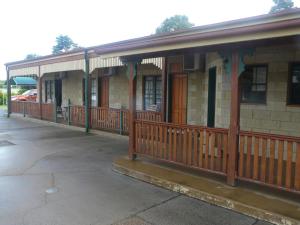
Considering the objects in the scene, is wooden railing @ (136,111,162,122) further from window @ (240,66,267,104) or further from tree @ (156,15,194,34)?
tree @ (156,15,194,34)

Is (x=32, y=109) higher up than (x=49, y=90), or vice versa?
(x=49, y=90)

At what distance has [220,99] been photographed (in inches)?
295

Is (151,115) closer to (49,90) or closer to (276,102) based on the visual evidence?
(276,102)

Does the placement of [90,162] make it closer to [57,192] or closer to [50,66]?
[57,192]

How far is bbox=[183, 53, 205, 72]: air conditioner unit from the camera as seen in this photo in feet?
30.0

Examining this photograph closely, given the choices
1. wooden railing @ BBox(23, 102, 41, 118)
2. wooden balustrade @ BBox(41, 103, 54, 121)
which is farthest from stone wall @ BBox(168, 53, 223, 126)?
wooden railing @ BBox(23, 102, 41, 118)

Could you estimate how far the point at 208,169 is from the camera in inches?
213

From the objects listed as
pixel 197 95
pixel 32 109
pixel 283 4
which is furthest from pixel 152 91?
pixel 283 4

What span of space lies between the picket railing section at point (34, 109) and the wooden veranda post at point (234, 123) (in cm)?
1155

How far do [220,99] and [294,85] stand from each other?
5.88 feet

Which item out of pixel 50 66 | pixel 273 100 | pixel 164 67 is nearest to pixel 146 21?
pixel 50 66

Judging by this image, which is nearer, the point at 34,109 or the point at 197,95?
→ the point at 197,95

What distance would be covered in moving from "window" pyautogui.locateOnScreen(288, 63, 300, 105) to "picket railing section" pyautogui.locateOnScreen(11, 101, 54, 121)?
11541 mm

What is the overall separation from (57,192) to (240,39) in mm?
4049
